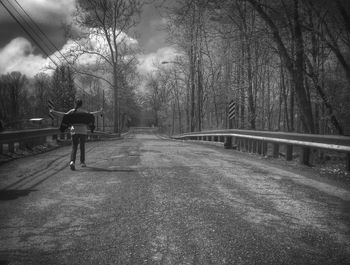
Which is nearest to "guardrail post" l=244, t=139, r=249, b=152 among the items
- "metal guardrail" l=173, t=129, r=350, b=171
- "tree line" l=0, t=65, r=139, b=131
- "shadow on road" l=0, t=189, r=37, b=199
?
"metal guardrail" l=173, t=129, r=350, b=171

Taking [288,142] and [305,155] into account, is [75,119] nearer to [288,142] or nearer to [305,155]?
[288,142]

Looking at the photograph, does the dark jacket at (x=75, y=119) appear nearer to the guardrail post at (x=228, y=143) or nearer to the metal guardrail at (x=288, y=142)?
the metal guardrail at (x=288, y=142)

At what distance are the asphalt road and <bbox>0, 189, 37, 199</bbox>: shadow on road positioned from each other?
0.06 feet

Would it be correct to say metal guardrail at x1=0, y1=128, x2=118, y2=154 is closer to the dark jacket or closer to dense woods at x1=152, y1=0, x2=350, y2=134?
the dark jacket

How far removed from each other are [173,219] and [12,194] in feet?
10.2

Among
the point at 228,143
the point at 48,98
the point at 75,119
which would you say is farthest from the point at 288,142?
the point at 48,98

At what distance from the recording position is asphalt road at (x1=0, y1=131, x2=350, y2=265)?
11.3 feet

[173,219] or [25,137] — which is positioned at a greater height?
[25,137]

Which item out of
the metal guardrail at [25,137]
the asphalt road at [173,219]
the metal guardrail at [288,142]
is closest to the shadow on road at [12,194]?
the asphalt road at [173,219]

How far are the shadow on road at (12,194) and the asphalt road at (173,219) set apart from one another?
2 cm

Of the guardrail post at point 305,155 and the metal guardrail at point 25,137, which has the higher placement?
the metal guardrail at point 25,137

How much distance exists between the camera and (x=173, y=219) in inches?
176

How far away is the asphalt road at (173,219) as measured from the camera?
346 cm

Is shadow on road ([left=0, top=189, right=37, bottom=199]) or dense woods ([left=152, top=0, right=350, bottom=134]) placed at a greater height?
dense woods ([left=152, top=0, right=350, bottom=134])
